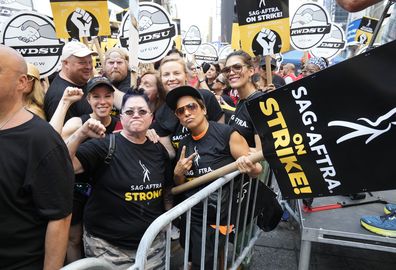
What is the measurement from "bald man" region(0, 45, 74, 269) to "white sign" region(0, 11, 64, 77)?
2922mm

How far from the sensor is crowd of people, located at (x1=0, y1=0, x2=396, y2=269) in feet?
5.54

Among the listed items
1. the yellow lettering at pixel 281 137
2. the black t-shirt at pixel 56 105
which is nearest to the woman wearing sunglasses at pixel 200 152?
the yellow lettering at pixel 281 137

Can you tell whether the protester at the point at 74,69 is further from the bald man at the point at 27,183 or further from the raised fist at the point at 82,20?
the bald man at the point at 27,183

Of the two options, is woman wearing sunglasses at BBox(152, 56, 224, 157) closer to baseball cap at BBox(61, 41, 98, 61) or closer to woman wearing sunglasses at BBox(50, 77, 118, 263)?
woman wearing sunglasses at BBox(50, 77, 118, 263)

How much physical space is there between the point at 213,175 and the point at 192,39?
10.1m

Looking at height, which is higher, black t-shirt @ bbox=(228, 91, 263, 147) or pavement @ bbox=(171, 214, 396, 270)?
black t-shirt @ bbox=(228, 91, 263, 147)

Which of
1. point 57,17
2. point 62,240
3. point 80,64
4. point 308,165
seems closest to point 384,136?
point 308,165

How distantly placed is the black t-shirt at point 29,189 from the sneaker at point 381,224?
225cm

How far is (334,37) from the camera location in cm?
998

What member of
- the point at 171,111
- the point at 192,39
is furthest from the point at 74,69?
the point at 192,39

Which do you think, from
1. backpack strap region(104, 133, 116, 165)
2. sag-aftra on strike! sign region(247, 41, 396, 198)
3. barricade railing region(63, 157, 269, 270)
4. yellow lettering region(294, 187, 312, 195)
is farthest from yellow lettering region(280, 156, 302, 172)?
backpack strap region(104, 133, 116, 165)

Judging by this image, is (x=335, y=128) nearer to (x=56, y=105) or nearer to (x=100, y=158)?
(x=100, y=158)

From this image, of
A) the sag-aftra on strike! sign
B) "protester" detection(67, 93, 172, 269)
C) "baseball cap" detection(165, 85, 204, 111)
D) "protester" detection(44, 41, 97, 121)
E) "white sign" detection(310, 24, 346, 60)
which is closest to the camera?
the sag-aftra on strike! sign

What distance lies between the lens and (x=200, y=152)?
2631 mm
